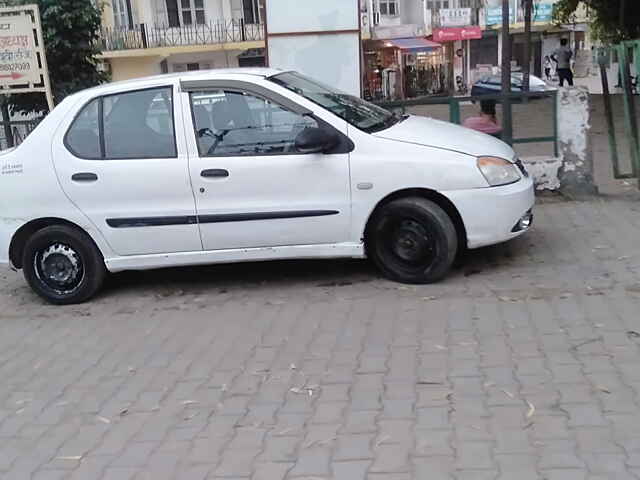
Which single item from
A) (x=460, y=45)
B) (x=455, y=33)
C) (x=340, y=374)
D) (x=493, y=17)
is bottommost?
(x=340, y=374)

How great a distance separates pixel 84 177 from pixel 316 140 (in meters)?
1.83

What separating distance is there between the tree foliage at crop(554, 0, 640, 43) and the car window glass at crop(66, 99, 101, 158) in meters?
18.3

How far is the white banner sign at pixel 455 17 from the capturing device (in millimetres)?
40531

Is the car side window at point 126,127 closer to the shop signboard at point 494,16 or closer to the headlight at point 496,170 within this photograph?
the headlight at point 496,170

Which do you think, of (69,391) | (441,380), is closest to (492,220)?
(441,380)

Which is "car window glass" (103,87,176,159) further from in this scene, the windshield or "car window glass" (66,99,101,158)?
the windshield

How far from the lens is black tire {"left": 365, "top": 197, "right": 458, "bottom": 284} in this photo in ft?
18.4

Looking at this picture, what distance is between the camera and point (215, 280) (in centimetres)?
648

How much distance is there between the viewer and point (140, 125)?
19.4ft

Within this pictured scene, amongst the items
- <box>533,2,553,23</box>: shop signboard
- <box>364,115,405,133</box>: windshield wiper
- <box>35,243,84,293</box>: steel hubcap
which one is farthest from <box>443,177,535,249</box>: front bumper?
<box>533,2,553,23</box>: shop signboard

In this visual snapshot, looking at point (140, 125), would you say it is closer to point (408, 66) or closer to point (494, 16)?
point (408, 66)

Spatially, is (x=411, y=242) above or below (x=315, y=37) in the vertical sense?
below

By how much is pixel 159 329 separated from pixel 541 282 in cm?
282

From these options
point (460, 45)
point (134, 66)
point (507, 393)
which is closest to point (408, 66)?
point (460, 45)
